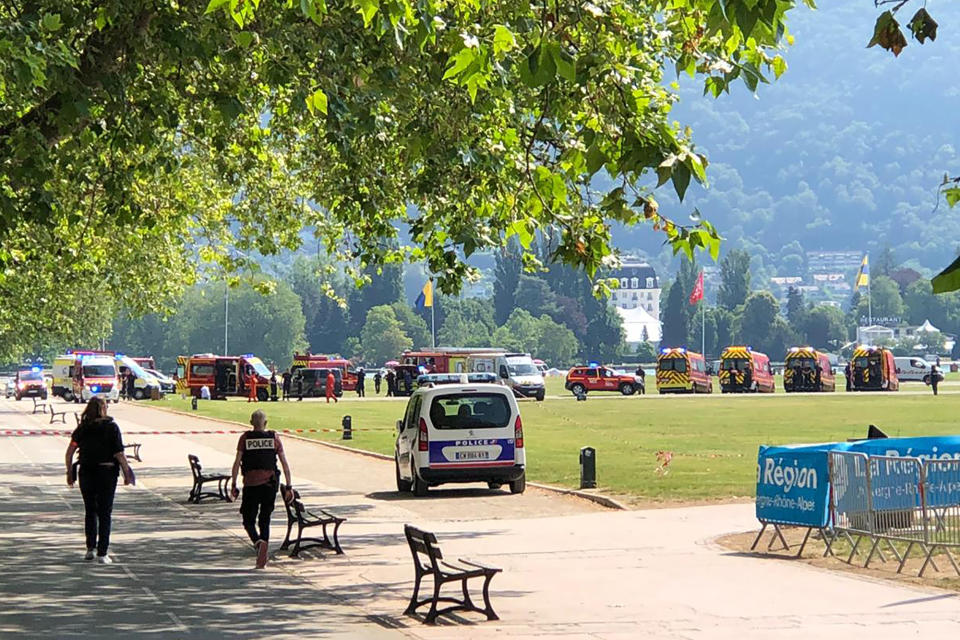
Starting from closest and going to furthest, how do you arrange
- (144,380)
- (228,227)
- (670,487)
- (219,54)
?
(219,54) < (670,487) < (228,227) < (144,380)

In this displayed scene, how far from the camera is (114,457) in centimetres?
1703

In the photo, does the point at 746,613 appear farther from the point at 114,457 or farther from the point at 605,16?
the point at 114,457

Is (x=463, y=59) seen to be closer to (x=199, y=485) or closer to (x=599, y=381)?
(x=199, y=485)

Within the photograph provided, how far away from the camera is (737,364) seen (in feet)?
317

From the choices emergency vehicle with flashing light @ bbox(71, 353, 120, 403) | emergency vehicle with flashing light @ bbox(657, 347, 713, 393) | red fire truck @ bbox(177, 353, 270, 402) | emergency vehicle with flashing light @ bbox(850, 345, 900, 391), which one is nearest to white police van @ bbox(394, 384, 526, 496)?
emergency vehicle with flashing light @ bbox(71, 353, 120, 403)

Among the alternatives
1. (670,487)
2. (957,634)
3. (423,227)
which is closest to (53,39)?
(423,227)

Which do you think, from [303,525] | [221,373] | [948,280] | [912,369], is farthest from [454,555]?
[912,369]

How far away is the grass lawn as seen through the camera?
28.2 meters

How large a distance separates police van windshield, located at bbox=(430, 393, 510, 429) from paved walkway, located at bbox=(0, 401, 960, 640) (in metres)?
1.27

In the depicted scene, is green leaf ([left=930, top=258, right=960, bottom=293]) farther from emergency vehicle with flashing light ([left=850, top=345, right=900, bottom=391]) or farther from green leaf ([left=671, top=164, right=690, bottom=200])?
emergency vehicle with flashing light ([left=850, top=345, right=900, bottom=391])

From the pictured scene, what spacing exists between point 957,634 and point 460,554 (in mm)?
7129

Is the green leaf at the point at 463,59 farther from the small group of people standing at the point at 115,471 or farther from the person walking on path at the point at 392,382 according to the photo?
the person walking on path at the point at 392,382

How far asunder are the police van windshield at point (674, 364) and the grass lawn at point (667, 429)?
1361cm

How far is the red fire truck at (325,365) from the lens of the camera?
96375mm
